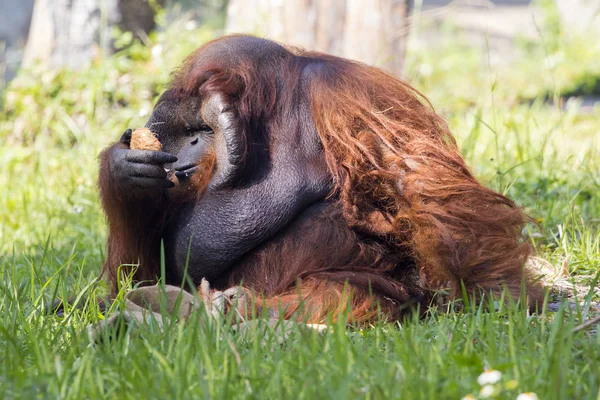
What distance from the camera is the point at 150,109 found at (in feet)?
18.9

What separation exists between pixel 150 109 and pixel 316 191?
3376mm

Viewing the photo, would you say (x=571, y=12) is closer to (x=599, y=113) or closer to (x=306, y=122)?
(x=599, y=113)

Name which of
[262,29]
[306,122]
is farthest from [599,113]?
[306,122]

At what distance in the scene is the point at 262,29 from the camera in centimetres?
576

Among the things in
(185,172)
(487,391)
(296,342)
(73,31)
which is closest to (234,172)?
(185,172)

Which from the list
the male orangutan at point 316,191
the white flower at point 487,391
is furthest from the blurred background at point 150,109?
the white flower at point 487,391

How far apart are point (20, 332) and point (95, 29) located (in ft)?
15.4

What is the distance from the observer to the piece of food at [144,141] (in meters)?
2.66

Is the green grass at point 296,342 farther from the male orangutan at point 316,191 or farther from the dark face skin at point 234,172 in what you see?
the dark face skin at point 234,172

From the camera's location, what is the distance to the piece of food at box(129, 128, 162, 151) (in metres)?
2.66

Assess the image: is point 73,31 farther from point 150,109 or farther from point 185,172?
point 185,172

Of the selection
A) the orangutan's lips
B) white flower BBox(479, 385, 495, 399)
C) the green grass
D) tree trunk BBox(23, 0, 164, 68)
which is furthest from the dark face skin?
tree trunk BBox(23, 0, 164, 68)

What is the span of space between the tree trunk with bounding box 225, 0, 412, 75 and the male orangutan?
2897 millimetres

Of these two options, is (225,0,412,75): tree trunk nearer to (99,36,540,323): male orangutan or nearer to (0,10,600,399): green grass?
(0,10,600,399): green grass
